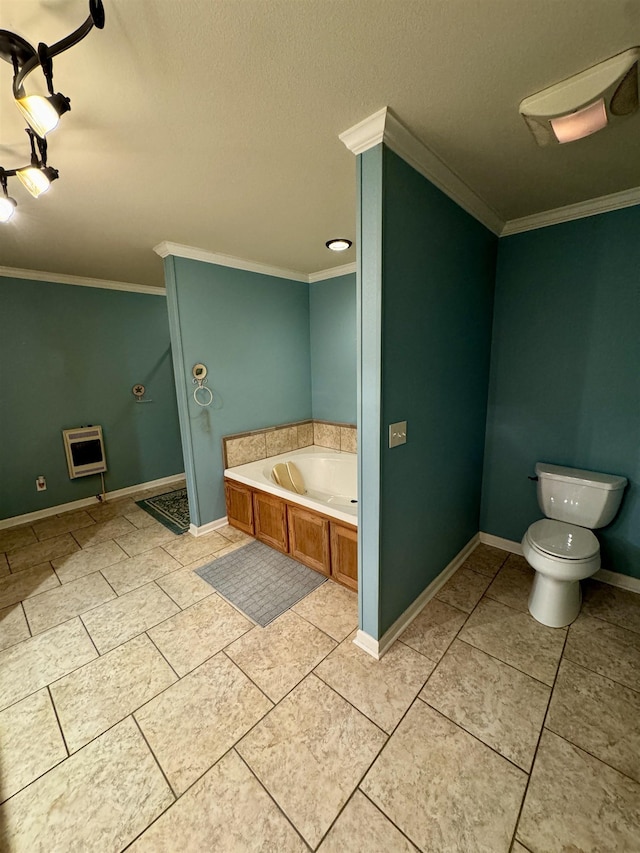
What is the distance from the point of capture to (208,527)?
312 cm

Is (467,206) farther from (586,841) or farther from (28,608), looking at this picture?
(28,608)

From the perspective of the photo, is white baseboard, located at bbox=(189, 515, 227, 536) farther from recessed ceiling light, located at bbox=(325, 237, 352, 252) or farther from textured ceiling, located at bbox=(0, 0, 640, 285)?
recessed ceiling light, located at bbox=(325, 237, 352, 252)

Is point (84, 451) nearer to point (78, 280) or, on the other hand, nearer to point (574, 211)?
point (78, 280)

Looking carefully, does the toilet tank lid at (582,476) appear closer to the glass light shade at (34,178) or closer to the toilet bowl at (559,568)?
the toilet bowl at (559,568)

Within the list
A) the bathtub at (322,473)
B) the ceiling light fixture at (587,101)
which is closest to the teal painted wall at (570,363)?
the ceiling light fixture at (587,101)

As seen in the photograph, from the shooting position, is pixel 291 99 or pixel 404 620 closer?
pixel 291 99

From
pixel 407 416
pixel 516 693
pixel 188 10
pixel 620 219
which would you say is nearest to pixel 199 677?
pixel 516 693

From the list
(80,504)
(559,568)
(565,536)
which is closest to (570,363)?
(565,536)

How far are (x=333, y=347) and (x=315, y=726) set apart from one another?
3.07 metres

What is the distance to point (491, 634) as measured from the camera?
1874 millimetres

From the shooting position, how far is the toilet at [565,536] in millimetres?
1840

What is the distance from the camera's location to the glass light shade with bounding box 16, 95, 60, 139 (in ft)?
3.01

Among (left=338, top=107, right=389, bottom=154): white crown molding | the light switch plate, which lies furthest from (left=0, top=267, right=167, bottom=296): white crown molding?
the light switch plate

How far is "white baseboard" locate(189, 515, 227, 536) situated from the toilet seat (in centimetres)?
255
